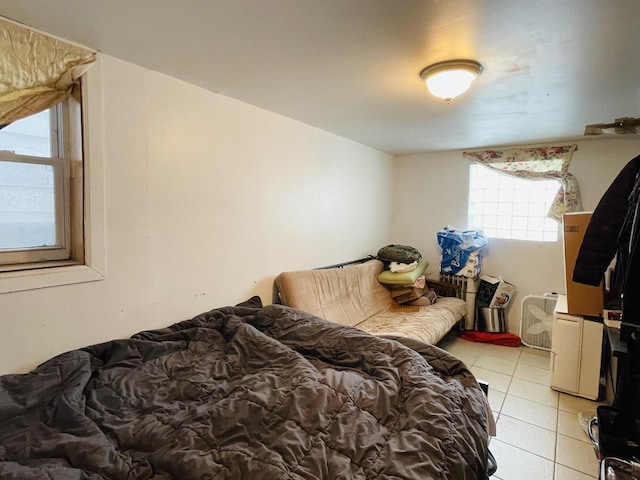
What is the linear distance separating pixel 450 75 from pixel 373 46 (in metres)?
0.46

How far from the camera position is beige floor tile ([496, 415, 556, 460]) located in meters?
2.01

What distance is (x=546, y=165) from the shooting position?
348 centimetres

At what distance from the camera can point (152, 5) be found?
4.00 ft

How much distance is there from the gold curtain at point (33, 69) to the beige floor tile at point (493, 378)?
343 centimetres

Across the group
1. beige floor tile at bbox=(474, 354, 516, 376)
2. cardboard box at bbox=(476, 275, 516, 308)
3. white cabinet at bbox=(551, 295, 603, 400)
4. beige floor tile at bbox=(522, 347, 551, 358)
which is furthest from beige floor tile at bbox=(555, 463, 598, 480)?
cardboard box at bbox=(476, 275, 516, 308)

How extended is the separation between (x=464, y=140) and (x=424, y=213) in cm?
112

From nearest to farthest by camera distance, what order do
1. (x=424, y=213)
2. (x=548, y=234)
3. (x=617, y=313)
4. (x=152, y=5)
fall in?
(x=152, y=5) → (x=617, y=313) → (x=548, y=234) → (x=424, y=213)

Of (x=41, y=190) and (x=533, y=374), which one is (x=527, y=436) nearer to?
(x=533, y=374)

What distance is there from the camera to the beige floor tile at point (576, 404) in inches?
95.2

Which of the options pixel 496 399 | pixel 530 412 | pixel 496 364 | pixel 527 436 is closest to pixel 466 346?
pixel 496 364

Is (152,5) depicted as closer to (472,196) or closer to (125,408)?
(125,408)

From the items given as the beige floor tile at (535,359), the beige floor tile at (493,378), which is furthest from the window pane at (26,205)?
the beige floor tile at (535,359)

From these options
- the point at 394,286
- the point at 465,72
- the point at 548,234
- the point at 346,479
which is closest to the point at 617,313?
the point at 548,234

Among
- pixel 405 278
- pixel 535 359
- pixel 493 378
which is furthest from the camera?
pixel 405 278
